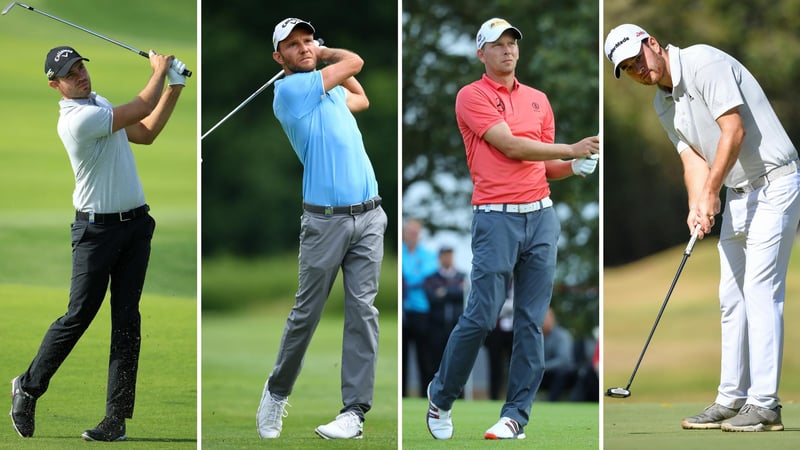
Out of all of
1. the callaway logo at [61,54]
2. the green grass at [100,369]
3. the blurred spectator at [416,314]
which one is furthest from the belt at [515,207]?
the blurred spectator at [416,314]

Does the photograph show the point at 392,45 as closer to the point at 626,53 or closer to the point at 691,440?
the point at 626,53

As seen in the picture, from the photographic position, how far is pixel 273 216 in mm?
13078

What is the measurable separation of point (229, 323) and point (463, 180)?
295 centimetres

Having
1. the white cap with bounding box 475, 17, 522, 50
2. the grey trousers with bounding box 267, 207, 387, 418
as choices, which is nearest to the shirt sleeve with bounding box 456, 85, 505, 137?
the white cap with bounding box 475, 17, 522, 50

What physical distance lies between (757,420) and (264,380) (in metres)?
3.99

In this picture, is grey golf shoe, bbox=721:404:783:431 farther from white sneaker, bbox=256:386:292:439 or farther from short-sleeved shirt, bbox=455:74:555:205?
white sneaker, bbox=256:386:292:439

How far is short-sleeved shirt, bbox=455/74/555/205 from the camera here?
5316mm

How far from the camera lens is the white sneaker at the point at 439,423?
5234 millimetres

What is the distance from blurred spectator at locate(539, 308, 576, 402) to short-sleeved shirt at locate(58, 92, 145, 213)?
3480mm

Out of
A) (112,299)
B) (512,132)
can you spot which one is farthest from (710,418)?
(112,299)

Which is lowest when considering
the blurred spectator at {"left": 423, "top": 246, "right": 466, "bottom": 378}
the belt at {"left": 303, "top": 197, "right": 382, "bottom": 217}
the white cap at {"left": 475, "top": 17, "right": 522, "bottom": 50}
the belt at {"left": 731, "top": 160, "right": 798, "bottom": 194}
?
the blurred spectator at {"left": 423, "top": 246, "right": 466, "bottom": 378}

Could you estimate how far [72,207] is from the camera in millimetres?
6820

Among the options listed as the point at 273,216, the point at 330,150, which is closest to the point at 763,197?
the point at 330,150

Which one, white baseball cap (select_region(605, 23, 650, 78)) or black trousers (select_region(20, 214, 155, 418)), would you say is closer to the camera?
white baseball cap (select_region(605, 23, 650, 78))
